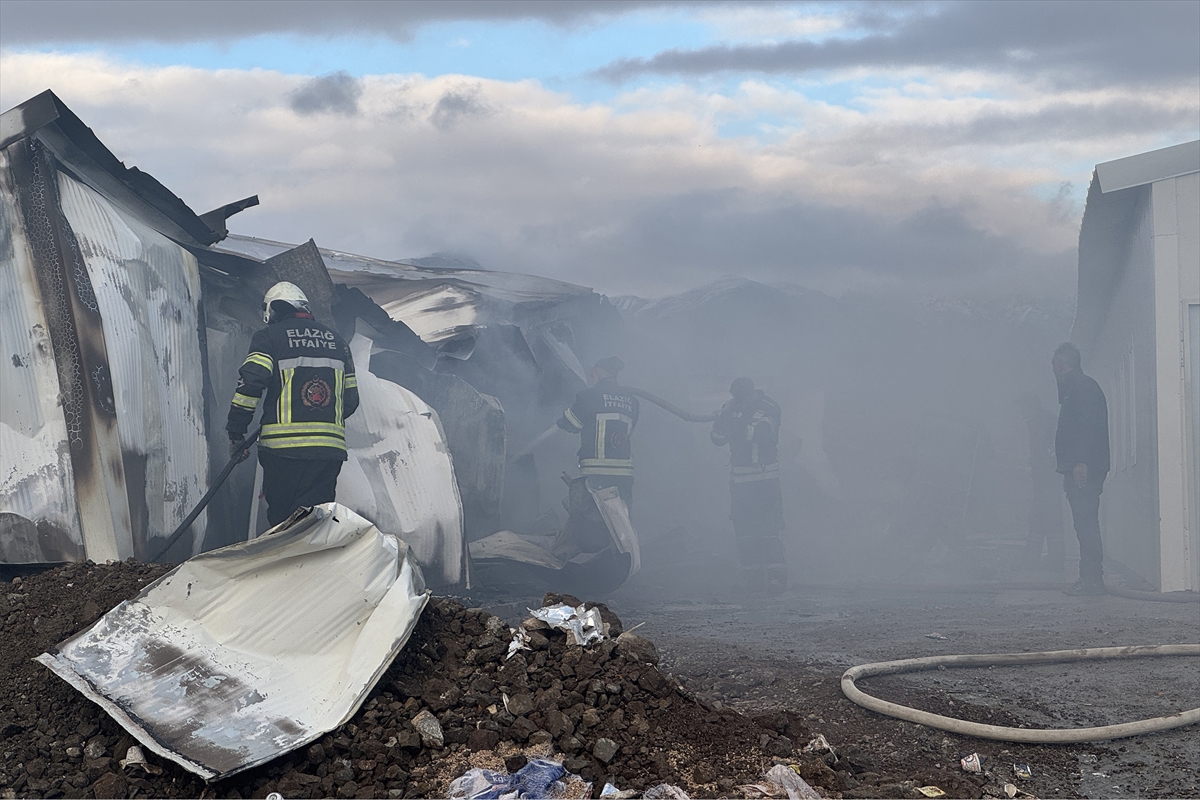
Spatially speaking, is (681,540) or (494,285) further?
A: (681,540)

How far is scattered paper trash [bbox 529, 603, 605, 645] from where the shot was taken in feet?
11.4

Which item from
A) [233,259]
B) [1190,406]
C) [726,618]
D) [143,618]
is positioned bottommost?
[726,618]

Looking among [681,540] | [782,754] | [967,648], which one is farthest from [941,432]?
[782,754]

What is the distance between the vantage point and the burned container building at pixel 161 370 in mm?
4641

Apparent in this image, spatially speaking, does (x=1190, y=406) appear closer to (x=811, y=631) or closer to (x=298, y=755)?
(x=811, y=631)

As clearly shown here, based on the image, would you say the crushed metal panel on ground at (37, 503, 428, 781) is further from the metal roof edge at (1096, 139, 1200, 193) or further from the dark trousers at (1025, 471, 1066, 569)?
the dark trousers at (1025, 471, 1066, 569)

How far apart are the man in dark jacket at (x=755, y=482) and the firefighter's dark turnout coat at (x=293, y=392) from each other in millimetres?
4452

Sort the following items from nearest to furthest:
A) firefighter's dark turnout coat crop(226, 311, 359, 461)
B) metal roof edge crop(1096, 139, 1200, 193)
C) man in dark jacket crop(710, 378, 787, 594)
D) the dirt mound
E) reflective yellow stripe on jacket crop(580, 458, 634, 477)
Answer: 1. the dirt mound
2. firefighter's dark turnout coat crop(226, 311, 359, 461)
3. metal roof edge crop(1096, 139, 1200, 193)
4. reflective yellow stripe on jacket crop(580, 458, 634, 477)
5. man in dark jacket crop(710, 378, 787, 594)

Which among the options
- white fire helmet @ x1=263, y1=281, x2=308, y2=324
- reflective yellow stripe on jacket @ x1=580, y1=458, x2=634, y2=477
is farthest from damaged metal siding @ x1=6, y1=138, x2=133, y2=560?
reflective yellow stripe on jacket @ x1=580, y1=458, x2=634, y2=477

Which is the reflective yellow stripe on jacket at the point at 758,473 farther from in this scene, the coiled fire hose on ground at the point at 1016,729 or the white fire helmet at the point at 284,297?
the white fire helmet at the point at 284,297

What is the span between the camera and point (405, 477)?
6168mm

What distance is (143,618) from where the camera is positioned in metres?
3.36

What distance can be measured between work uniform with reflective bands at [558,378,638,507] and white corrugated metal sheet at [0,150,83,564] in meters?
4.32

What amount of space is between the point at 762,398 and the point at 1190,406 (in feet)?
11.3
